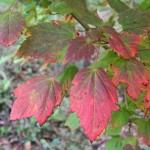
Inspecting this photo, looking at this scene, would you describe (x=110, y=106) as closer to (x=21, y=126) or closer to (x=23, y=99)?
(x=23, y=99)

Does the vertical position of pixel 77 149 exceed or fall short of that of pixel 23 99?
it falls short

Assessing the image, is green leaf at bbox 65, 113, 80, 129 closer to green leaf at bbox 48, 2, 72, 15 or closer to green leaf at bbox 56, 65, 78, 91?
green leaf at bbox 56, 65, 78, 91

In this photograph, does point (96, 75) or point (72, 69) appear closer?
point (96, 75)

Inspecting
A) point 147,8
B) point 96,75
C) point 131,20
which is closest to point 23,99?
point 96,75

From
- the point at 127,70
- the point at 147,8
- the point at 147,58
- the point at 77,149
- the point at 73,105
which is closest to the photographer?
the point at 73,105

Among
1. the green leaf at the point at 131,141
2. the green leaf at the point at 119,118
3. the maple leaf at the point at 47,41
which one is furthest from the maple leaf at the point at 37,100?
the green leaf at the point at 131,141

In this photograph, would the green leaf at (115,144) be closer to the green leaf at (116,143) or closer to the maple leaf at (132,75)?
the green leaf at (116,143)

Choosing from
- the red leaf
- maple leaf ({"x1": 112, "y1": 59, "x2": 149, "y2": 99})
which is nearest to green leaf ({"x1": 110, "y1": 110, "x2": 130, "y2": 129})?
maple leaf ({"x1": 112, "y1": 59, "x2": 149, "y2": 99})
